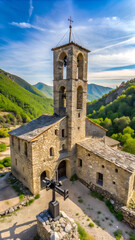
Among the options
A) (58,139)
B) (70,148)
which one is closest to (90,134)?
(70,148)

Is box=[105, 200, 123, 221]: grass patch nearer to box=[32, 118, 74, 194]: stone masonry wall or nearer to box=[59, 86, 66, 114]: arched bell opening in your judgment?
box=[32, 118, 74, 194]: stone masonry wall

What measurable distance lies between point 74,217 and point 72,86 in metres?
13.0

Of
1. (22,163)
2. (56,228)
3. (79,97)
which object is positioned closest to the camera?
(56,228)

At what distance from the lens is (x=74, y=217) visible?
11.6 metres

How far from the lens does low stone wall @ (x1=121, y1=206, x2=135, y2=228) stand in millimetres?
11023

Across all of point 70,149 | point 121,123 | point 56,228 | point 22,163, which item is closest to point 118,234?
point 56,228

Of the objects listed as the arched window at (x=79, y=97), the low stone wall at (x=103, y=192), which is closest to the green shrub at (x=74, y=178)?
the low stone wall at (x=103, y=192)

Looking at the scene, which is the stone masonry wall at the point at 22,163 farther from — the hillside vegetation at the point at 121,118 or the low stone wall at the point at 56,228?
the hillside vegetation at the point at 121,118

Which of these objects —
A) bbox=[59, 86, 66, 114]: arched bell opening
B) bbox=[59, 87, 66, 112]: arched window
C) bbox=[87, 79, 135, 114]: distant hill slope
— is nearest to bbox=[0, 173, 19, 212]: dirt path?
bbox=[59, 86, 66, 114]: arched bell opening

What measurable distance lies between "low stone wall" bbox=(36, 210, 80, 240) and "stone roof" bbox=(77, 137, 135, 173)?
658cm

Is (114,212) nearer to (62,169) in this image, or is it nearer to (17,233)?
(62,169)

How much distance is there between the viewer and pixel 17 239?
380 inches

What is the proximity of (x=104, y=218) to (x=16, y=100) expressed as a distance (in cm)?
8105

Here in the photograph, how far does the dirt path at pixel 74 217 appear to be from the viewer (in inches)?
399
